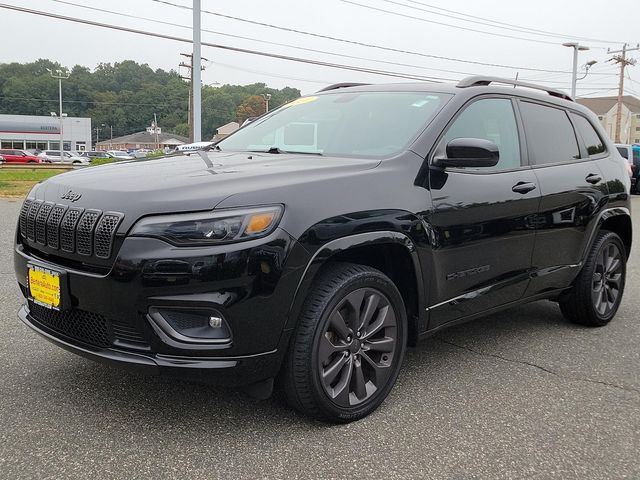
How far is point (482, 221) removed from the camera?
3.56 meters

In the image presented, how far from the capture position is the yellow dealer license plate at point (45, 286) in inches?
110

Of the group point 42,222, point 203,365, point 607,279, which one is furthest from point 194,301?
point 607,279

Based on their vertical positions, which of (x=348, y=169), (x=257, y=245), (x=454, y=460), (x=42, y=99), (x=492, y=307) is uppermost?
(x=42, y=99)

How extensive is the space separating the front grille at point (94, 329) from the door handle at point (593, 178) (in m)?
3.40

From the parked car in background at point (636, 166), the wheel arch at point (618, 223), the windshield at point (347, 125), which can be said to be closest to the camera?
the windshield at point (347, 125)

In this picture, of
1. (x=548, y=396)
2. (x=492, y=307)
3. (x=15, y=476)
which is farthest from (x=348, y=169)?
(x=15, y=476)

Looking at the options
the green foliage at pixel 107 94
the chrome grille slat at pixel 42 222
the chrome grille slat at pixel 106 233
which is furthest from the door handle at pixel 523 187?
the green foliage at pixel 107 94

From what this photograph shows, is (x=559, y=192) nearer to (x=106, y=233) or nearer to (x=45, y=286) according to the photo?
(x=106, y=233)

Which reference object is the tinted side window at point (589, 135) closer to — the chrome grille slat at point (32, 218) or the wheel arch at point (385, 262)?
the wheel arch at point (385, 262)

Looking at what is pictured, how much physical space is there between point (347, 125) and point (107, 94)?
118 metres

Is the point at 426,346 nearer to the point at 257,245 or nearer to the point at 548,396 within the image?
the point at 548,396

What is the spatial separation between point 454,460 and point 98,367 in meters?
2.09

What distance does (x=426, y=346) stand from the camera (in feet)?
14.1

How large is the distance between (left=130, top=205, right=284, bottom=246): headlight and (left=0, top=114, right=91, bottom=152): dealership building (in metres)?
91.5
